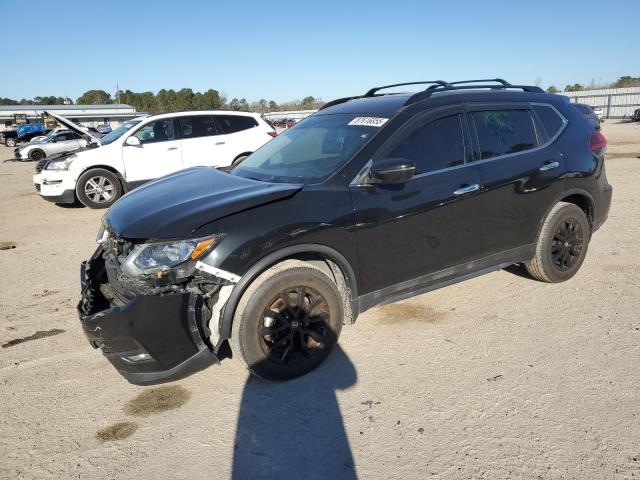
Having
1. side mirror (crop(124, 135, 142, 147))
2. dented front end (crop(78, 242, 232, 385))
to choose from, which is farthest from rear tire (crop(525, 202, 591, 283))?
side mirror (crop(124, 135, 142, 147))

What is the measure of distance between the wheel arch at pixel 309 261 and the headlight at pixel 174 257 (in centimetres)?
30

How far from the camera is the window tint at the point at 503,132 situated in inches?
152

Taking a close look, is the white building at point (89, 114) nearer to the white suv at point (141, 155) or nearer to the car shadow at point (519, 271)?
the white suv at point (141, 155)

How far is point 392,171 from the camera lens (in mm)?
3111

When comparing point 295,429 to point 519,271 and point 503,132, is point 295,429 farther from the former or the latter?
point 519,271

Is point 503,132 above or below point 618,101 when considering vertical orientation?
below

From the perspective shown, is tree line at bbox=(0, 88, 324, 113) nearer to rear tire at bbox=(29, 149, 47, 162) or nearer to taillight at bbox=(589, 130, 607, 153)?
rear tire at bbox=(29, 149, 47, 162)

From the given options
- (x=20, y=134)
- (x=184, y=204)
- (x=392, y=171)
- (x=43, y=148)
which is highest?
(x=20, y=134)

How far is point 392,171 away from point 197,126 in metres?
7.60

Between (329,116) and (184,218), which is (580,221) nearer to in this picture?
(329,116)

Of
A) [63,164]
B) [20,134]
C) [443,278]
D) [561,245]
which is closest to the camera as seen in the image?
[443,278]

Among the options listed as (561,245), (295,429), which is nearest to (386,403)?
(295,429)

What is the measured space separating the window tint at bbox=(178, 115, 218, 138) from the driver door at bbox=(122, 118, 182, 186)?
219 mm

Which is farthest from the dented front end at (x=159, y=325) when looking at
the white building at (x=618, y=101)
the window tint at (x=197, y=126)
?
the white building at (x=618, y=101)
